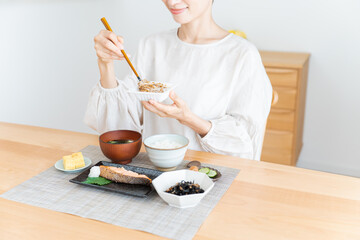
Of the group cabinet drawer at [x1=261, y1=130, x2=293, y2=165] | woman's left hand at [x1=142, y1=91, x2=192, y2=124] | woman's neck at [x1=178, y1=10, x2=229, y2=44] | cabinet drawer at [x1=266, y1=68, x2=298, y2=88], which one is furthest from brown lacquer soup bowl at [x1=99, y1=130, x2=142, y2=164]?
cabinet drawer at [x1=261, y1=130, x2=293, y2=165]

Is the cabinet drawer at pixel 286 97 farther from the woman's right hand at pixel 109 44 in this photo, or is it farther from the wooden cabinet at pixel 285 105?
the woman's right hand at pixel 109 44

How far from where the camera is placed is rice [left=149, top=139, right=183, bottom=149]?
51.4 inches

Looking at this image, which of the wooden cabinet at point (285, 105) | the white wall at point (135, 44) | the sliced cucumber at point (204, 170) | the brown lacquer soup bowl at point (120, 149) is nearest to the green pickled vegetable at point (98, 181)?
the brown lacquer soup bowl at point (120, 149)

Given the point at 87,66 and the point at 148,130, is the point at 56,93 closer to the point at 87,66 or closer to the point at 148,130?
the point at 87,66

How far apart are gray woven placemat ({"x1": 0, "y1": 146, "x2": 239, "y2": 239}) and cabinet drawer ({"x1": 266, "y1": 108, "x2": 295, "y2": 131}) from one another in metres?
1.70

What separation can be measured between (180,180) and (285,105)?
184cm

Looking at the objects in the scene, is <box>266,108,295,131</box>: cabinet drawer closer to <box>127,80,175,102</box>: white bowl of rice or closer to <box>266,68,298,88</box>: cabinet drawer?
<box>266,68,298,88</box>: cabinet drawer

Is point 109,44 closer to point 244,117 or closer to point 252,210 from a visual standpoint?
point 244,117

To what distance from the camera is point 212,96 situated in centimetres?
166

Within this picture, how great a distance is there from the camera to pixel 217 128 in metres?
1.53

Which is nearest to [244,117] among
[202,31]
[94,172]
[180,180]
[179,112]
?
[179,112]

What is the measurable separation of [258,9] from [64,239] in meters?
2.57

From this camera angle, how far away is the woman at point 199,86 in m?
1.54

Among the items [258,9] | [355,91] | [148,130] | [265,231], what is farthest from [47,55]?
[265,231]
